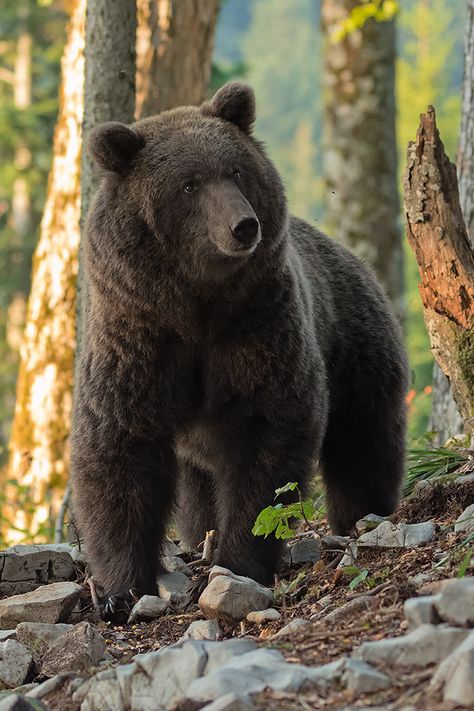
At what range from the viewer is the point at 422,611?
346 centimetres

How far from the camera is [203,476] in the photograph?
21.6ft

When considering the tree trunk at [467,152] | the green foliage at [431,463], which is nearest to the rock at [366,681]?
the green foliage at [431,463]

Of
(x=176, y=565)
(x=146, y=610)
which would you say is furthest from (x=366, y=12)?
(x=146, y=610)

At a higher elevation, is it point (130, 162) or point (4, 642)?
point (130, 162)

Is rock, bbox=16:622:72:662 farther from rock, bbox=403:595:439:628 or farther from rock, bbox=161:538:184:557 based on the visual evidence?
rock, bbox=403:595:439:628

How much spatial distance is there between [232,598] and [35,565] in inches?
55.0

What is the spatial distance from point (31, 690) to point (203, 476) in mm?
2606

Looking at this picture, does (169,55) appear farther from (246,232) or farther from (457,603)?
(457,603)

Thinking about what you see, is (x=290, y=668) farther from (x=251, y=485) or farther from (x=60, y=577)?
(x=60, y=577)

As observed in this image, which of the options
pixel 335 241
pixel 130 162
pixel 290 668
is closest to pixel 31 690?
pixel 290 668

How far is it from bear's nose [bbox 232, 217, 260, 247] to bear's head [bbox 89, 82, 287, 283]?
75mm

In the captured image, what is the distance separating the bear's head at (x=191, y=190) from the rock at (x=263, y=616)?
1.50 meters

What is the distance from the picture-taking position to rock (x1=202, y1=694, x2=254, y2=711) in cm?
310

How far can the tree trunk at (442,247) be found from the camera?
5.82 meters
